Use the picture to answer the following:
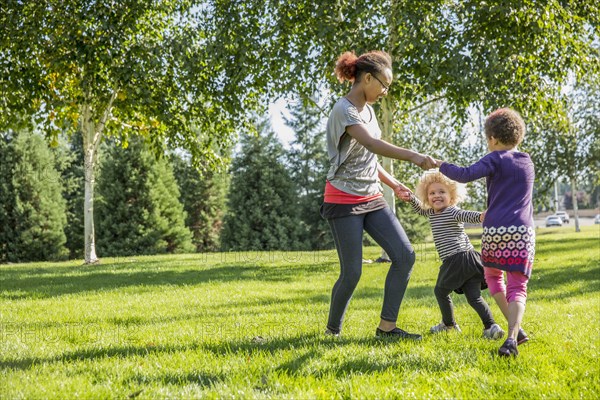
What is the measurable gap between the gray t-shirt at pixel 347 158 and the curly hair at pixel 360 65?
8.9 inches

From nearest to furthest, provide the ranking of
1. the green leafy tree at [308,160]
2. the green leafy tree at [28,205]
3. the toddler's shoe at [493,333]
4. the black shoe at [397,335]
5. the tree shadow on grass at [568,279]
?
the black shoe at [397,335], the toddler's shoe at [493,333], the tree shadow on grass at [568,279], the green leafy tree at [28,205], the green leafy tree at [308,160]

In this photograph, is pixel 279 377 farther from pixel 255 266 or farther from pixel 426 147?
pixel 426 147

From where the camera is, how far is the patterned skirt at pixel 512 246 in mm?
3979

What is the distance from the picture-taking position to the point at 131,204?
31.1 meters

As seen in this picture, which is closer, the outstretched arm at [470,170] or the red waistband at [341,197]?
the outstretched arm at [470,170]

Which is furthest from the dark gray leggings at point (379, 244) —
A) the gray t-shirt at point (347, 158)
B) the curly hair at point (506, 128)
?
the curly hair at point (506, 128)

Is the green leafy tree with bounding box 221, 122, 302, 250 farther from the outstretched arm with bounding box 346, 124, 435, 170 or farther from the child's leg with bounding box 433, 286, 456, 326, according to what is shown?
the outstretched arm with bounding box 346, 124, 435, 170

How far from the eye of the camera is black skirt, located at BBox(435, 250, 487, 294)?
479 cm

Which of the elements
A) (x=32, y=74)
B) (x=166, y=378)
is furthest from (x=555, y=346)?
(x=32, y=74)

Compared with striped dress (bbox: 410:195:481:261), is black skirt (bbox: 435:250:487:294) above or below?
below

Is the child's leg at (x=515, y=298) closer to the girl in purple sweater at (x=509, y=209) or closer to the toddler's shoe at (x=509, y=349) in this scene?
the girl in purple sweater at (x=509, y=209)

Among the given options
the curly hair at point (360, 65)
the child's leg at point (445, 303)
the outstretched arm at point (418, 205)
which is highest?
the curly hair at point (360, 65)

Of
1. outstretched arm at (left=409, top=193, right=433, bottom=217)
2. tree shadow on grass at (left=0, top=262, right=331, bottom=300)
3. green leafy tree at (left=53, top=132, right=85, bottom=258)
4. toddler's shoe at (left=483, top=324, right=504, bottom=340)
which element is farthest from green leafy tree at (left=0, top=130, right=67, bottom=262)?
toddler's shoe at (left=483, top=324, right=504, bottom=340)

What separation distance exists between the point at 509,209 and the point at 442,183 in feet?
3.28
